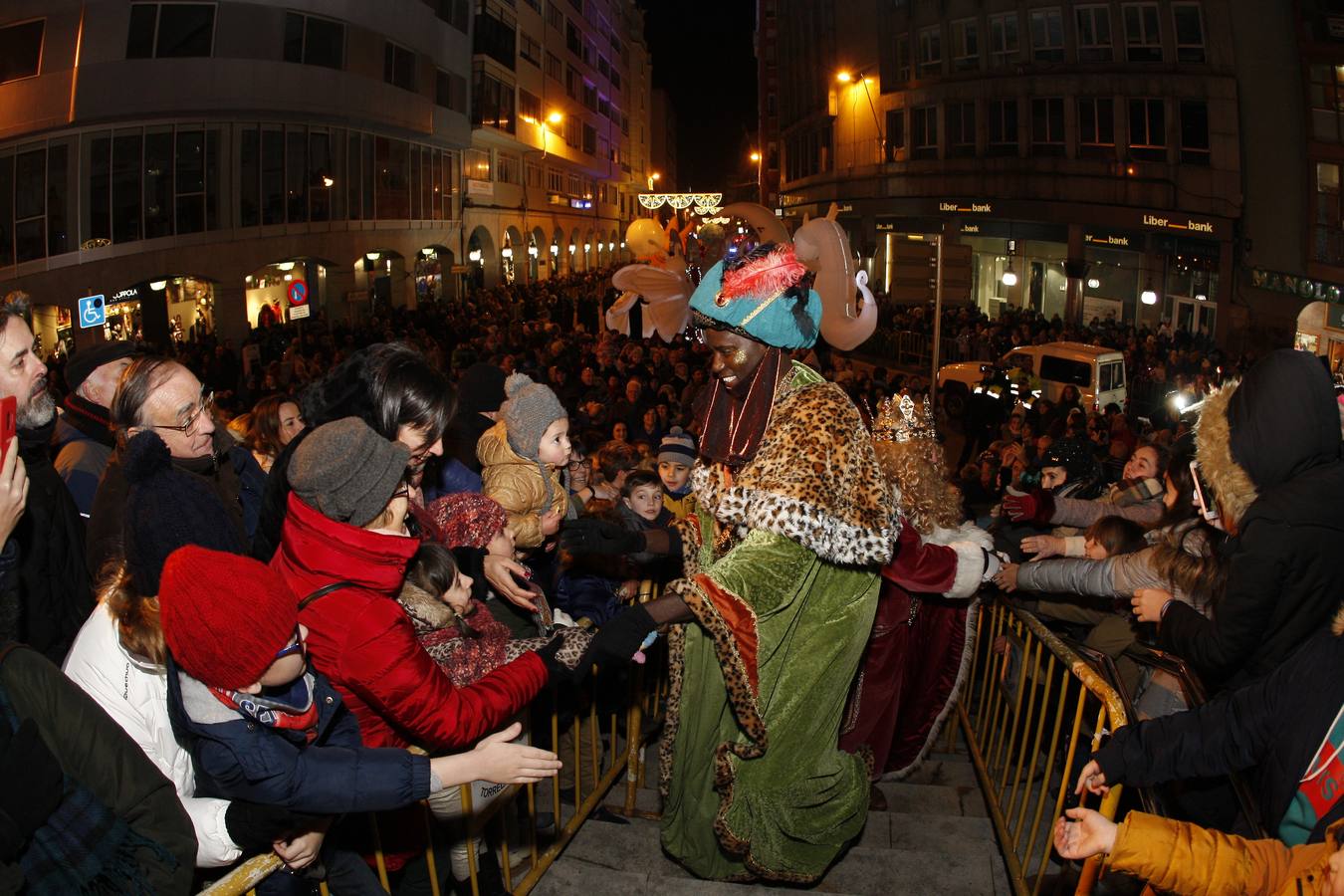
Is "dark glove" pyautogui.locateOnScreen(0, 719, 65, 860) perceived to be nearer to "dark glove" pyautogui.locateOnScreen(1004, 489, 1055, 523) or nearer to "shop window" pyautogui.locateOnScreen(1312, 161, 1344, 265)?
"dark glove" pyautogui.locateOnScreen(1004, 489, 1055, 523)

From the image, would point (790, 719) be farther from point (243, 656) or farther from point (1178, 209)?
point (1178, 209)

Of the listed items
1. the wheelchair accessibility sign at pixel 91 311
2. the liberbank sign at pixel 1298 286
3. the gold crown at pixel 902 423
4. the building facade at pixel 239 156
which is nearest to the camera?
the gold crown at pixel 902 423

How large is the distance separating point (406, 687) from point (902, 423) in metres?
3.13

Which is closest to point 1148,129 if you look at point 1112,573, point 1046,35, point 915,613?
point 1046,35

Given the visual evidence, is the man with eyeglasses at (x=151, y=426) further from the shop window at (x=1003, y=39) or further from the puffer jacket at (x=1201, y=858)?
the shop window at (x=1003, y=39)

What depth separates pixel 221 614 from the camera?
2.25 metres

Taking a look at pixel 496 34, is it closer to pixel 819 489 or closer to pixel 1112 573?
pixel 1112 573

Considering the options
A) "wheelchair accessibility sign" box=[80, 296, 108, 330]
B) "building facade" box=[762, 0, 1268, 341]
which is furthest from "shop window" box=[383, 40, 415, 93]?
"building facade" box=[762, 0, 1268, 341]

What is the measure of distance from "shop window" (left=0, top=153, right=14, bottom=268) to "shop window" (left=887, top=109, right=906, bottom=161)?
3008cm

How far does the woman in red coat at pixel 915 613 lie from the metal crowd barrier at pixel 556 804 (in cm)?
109

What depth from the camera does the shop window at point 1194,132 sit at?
26.8 metres

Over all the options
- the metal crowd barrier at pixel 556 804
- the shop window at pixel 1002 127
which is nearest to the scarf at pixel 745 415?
the metal crowd barrier at pixel 556 804

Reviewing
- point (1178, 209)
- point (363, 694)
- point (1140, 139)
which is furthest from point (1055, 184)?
A: point (363, 694)

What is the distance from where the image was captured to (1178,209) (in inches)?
1069
